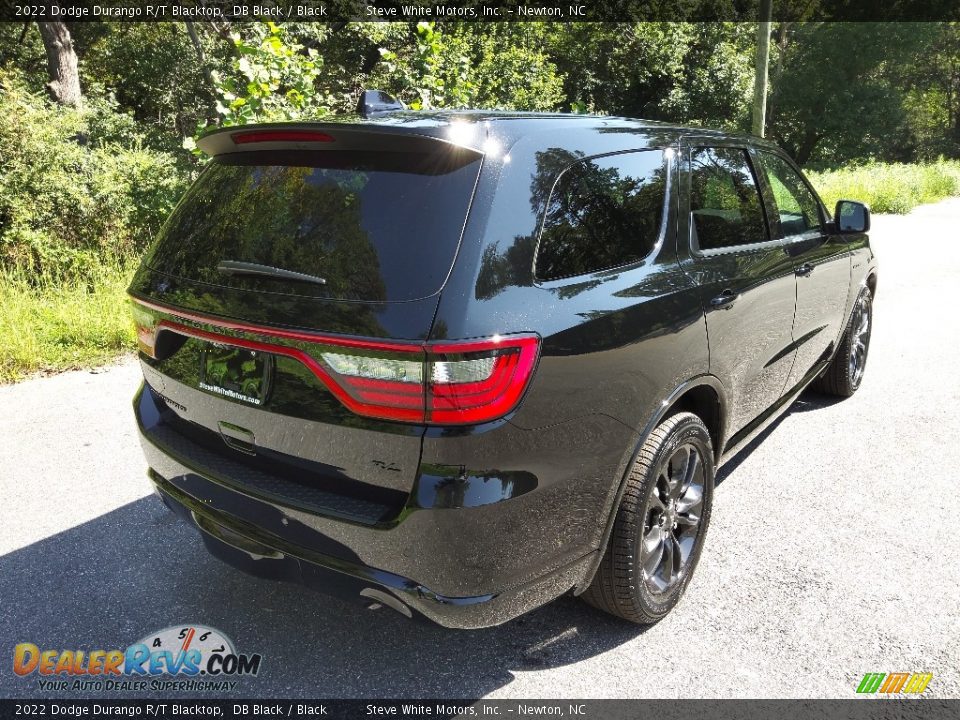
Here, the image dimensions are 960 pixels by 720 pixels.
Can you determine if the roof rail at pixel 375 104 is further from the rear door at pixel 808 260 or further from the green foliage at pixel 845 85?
the green foliage at pixel 845 85

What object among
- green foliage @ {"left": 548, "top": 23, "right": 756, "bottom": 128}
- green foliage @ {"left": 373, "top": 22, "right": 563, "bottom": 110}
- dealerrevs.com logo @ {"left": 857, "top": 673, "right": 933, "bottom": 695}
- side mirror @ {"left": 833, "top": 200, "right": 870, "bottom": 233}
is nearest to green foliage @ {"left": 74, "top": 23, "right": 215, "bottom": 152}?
green foliage @ {"left": 373, "top": 22, "right": 563, "bottom": 110}

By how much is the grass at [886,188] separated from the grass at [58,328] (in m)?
15.3

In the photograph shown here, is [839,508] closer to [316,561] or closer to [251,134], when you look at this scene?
[316,561]

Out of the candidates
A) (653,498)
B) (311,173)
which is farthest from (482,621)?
(311,173)

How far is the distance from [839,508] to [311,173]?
118 inches

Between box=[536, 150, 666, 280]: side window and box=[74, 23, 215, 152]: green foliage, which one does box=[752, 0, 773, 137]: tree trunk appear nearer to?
box=[536, 150, 666, 280]: side window

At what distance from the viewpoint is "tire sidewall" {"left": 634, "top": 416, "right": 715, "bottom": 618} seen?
249 centimetres

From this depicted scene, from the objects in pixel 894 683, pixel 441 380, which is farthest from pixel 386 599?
pixel 894 683

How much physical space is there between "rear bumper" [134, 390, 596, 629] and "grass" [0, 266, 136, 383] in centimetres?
426

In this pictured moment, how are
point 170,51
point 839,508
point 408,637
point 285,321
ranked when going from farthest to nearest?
point 170,51 < point 839,508 < point 408,637 < point 285,321

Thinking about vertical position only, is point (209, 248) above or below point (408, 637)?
above

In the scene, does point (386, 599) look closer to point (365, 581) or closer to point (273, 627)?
point (365, 581)

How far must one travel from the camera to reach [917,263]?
11.1 meters

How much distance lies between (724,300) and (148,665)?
2543 mm
